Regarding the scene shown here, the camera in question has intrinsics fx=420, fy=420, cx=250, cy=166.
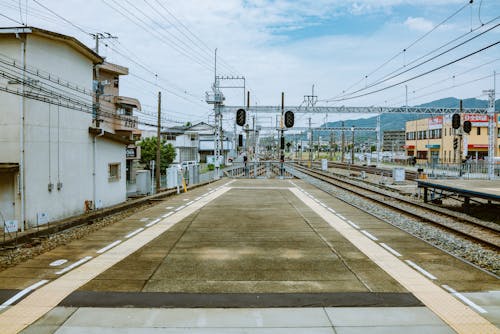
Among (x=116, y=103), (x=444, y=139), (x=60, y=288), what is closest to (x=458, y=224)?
(x=60, y=288)

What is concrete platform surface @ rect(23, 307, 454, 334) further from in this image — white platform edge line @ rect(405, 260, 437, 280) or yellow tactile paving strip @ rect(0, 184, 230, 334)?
white platform edge line @ rect(405, 260, 437, 280)

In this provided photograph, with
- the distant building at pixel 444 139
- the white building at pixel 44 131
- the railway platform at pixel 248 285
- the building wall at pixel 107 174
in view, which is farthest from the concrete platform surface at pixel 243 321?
the distant building at pixel 444 139

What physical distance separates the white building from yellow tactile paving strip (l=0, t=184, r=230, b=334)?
5872 millimetres

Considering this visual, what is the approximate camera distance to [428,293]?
6.57 m

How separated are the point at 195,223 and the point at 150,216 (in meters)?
2.42

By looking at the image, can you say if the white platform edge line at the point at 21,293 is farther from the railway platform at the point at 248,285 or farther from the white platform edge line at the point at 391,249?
the white platform edge line at the point at 391,249

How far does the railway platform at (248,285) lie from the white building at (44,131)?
673 centimetres

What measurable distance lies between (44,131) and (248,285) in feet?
44.9

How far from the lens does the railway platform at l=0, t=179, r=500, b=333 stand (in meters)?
5.42

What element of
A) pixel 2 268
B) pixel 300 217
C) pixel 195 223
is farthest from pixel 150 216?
pixel 2 268

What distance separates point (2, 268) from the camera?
798 centimetres

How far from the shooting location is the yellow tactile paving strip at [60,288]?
544cm

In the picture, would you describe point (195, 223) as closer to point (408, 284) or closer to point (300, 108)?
point (408, 284)

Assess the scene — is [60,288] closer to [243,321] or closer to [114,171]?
[243,321]
